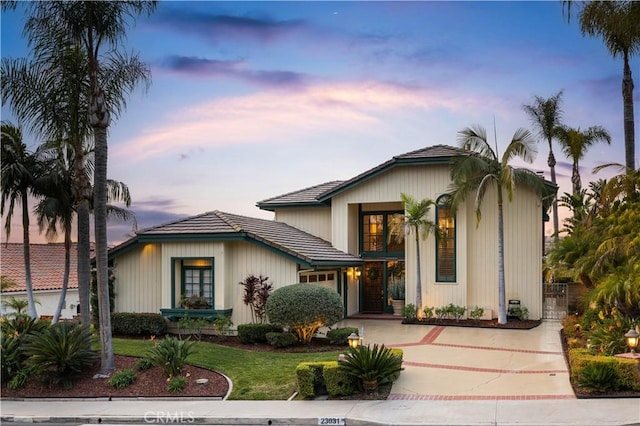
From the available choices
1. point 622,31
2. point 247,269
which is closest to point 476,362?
point 247,269

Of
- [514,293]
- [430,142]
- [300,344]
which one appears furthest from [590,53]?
[300,344]

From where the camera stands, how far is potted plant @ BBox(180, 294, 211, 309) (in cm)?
2025

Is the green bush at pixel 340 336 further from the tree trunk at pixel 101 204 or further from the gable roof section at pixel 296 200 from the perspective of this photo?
the gable roof section at pixel 296 200

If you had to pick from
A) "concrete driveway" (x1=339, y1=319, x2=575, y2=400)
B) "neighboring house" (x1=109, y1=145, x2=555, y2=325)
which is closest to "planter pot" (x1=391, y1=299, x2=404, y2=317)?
"neighboring house" (x1=109, y1=145, x2=555, y2=325)

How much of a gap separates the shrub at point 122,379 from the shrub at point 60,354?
2.88 feet

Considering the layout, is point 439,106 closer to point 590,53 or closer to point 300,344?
point 590,53

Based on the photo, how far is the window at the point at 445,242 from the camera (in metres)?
23.5

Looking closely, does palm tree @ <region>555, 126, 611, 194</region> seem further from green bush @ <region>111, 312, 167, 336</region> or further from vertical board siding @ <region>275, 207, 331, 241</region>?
green bush @ <region>111, 312, 167, 336</region>

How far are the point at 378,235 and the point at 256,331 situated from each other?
30.5ft

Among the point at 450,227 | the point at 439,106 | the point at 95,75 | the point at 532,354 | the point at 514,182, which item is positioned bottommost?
the point at 532,354

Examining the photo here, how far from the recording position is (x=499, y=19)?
17.4m

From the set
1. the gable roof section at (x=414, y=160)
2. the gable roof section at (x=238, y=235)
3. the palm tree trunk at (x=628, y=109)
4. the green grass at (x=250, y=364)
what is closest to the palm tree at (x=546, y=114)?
the palm tree trunk at (x=628, y=109)

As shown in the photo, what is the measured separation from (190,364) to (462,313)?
11721 millimetres

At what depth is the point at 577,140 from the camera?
32750 millimetres
